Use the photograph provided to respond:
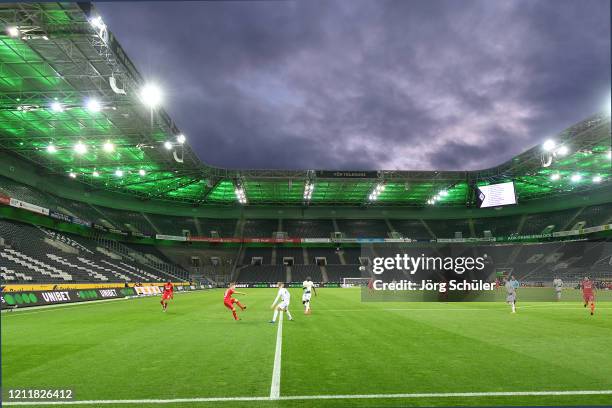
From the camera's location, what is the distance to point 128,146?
1639 inches

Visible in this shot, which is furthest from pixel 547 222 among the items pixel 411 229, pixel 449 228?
pixel 411 229

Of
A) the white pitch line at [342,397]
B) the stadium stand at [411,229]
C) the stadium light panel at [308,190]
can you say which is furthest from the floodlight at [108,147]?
the stadium stand at [411,229]

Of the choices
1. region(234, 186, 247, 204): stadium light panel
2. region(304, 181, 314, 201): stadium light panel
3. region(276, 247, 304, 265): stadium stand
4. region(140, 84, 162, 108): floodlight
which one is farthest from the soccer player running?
region(276, 247, 304, 265): stadium stand

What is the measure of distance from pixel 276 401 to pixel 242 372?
7.46ft

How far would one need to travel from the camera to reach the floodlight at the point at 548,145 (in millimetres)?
39722

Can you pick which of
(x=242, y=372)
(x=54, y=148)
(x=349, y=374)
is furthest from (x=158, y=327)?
(x=54, y=148)

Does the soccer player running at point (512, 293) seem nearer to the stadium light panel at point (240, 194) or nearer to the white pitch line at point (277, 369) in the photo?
the white pitch line at point (277, 369)

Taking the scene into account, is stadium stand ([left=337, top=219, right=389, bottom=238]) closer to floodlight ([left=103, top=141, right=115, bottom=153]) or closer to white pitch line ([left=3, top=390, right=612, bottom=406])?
floodlight ([left=103, top=141, right=115, bottom=153])

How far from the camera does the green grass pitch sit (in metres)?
7.57

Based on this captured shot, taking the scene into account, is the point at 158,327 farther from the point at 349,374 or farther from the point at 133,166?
the point at 133,166

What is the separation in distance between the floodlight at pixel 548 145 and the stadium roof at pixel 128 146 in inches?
8.1

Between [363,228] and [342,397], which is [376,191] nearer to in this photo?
[363,228]

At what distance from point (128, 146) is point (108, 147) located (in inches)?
85.1

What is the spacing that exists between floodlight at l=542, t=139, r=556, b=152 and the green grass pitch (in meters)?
26.9
